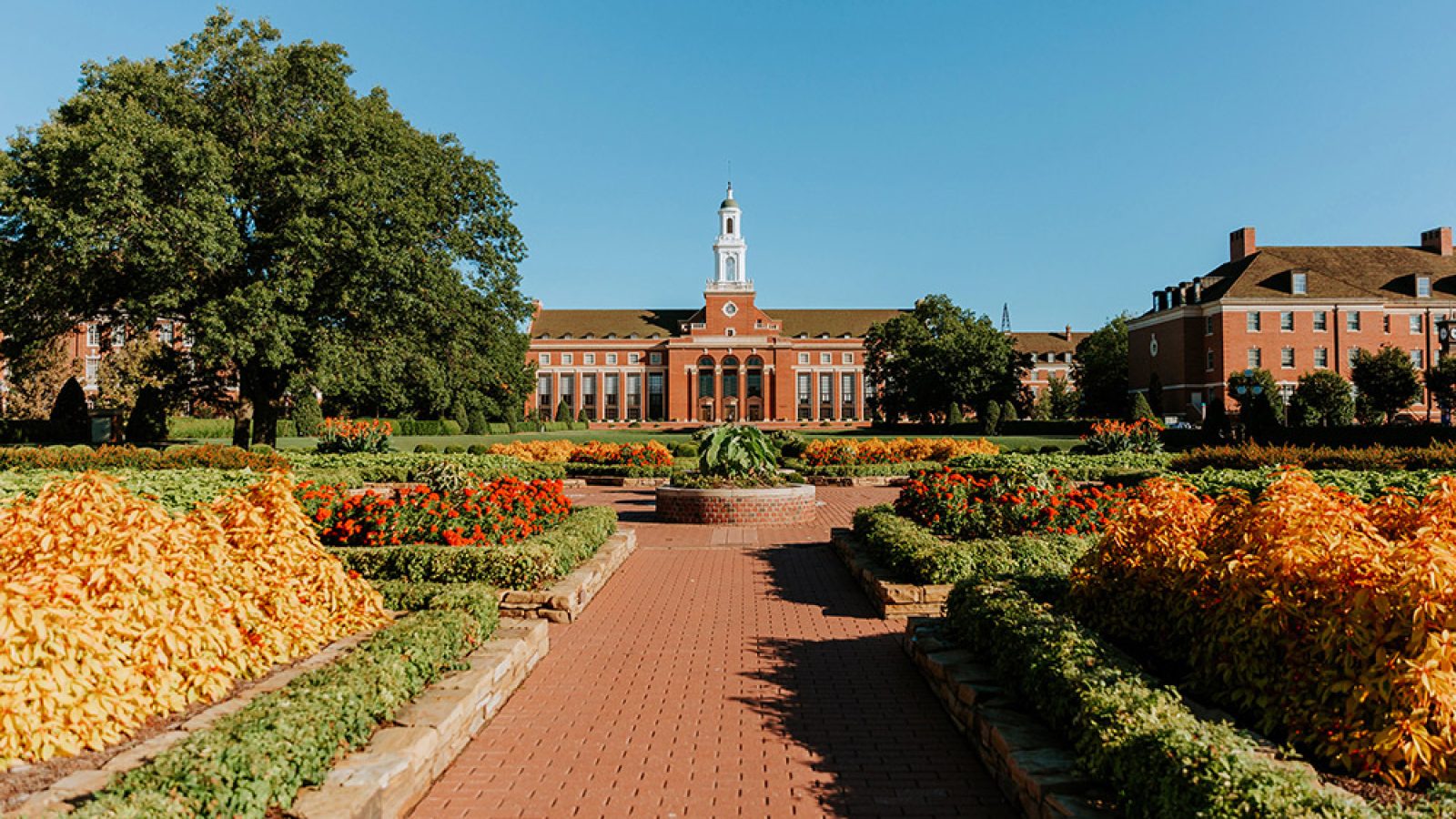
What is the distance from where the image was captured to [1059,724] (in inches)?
165

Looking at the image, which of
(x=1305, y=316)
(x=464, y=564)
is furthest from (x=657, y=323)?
(x=464, y=564)

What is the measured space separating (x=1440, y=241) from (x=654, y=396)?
212 feet

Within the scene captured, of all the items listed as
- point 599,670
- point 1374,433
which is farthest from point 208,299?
point 1374,433

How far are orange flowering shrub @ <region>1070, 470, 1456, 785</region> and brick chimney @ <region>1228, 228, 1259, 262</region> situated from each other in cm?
5907

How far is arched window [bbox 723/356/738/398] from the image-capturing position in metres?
87.5

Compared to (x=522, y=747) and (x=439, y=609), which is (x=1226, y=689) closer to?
(x=522, y=747)

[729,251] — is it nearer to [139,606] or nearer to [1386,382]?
[1386,382]

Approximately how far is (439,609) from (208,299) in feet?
70.6

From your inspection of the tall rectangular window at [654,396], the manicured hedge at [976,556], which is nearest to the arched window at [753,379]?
the tall rectangular window at [654,396]

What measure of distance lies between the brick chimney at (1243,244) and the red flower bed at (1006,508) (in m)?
54.7

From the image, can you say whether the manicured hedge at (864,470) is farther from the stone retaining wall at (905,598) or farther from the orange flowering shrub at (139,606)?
the orange flowering shrub at (139,606)

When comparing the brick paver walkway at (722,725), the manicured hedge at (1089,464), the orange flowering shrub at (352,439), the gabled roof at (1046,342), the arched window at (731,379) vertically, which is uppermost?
the gabled roof at (1046,342)

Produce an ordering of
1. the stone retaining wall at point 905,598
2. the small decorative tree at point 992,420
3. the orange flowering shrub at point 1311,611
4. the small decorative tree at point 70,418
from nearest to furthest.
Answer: the orange flowering shrub at point 1311,611 → the stone retaining wall at point 905,598 → the small decorative tree at point 70,418 → the small decorative tree at point 992,420

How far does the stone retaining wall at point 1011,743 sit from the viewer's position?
3545mm
